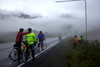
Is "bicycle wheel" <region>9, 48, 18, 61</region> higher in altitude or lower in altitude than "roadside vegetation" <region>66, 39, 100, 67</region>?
higher

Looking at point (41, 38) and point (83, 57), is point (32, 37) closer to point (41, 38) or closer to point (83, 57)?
point (83, 57)

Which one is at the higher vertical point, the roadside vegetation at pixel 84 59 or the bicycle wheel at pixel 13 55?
the bicycle wheel at pixel 13 55

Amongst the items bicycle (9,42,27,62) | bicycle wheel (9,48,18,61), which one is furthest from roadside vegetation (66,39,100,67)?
bicycle wheel (9,48,18,61)

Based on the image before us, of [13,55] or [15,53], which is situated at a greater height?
[15,53]

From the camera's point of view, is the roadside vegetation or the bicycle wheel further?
the bicycle wheel

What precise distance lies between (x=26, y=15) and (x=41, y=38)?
151 metres

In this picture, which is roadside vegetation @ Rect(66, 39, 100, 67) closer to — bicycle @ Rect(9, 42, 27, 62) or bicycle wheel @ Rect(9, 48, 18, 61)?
bicycle @ Rect(9, 42, 27, 62)

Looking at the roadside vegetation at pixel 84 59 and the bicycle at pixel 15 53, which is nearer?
the roadside vegetation at pixel 84 59

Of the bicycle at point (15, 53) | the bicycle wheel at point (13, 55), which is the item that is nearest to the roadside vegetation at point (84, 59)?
the bicycle at point (15, 53)

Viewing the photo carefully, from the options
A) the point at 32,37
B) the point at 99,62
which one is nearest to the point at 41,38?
the point at 32,37

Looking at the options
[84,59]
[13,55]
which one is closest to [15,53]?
[13,55]

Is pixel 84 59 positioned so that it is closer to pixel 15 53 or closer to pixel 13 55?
pixel 15 53

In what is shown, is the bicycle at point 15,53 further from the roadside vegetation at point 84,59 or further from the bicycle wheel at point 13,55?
the roadside vegetation at point 84,59

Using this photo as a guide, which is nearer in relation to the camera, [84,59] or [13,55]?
[84,59]
